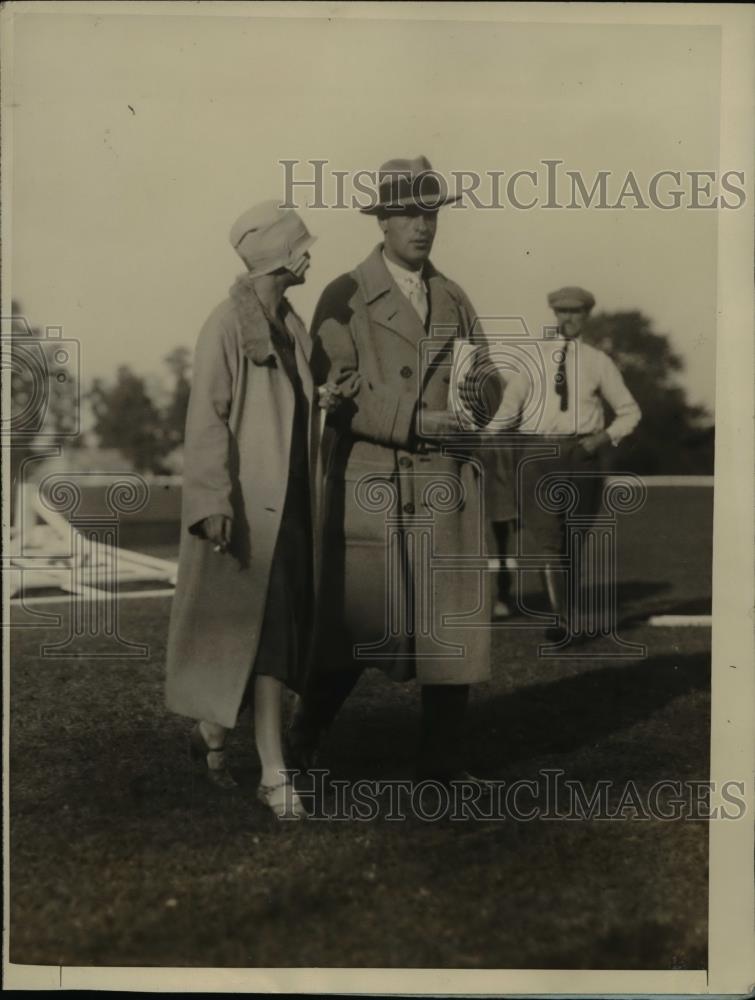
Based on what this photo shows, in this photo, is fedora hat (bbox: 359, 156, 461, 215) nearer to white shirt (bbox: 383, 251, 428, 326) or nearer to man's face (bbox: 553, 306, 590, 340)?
white shirt (bbox: 383, 251, 428, 326)

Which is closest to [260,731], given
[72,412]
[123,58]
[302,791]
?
[302,791]

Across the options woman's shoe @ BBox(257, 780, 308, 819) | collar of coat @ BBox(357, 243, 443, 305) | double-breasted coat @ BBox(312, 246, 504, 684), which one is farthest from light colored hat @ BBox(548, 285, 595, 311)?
woman's shoe @ BBox(257, 780, 308, 819)

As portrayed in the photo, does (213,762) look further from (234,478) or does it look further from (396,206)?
(396,206)

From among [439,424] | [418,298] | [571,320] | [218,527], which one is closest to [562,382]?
[571,320]

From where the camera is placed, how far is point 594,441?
4.41 meters

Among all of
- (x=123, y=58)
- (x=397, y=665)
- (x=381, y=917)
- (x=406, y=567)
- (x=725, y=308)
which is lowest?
(x=381, y=917)

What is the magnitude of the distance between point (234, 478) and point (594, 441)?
1.23 metres

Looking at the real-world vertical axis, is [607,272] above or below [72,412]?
above

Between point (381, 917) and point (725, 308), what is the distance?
7.56ft

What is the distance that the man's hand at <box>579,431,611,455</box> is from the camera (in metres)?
4.39

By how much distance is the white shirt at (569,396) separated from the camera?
14.3 feet

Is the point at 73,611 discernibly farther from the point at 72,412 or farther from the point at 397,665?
the point at 397,665

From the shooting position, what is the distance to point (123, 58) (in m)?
4.27

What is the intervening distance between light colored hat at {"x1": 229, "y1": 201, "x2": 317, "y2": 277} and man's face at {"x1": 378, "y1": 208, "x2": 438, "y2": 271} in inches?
10.4
